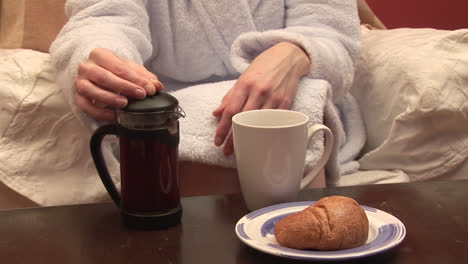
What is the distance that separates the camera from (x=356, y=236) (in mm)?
612

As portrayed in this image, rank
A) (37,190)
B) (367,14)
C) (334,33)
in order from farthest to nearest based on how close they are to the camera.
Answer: (367,14) < (334,33) < (37,190)

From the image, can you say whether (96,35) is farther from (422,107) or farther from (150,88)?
(422,107)

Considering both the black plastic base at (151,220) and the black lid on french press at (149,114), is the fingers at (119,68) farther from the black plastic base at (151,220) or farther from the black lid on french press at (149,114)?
the black plastic base at (151,220)

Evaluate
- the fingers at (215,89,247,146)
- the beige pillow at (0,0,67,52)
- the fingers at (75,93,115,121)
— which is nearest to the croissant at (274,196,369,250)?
→ the fingers at (215,89,247,146)

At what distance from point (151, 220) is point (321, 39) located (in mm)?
540

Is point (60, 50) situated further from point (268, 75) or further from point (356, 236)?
point (356, 236)

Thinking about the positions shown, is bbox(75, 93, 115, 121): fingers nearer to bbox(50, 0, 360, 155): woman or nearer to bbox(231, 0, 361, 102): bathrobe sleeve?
bbox(50, 0, 360, 155): woman

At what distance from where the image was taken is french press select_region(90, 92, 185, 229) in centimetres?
68

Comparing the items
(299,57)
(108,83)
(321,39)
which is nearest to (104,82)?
(108,83)

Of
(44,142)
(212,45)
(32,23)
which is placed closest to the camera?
(44,142)

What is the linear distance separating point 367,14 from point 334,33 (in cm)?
50

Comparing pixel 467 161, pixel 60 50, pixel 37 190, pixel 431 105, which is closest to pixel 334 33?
pixel 431 105

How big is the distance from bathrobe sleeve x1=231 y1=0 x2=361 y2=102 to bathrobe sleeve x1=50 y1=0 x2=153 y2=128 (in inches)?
6.7

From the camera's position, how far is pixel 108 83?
0.79m
